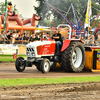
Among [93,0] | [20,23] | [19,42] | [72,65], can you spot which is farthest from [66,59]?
[93,0]

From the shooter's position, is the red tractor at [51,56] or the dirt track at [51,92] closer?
the dirt track at [51,92]

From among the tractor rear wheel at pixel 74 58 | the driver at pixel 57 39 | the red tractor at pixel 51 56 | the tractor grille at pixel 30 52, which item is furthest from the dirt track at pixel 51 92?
the driver at pixel 57 39

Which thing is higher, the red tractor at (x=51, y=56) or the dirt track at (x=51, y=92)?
the red tractor at (x=51, y=56)

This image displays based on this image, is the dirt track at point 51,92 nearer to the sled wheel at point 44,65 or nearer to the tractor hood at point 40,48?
the sled wheel at point 44,65

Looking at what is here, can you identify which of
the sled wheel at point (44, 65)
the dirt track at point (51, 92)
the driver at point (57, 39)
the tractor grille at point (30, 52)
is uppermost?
the driver at point (57, 39)

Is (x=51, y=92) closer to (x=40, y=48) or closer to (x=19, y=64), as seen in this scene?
(x=40, y=48)

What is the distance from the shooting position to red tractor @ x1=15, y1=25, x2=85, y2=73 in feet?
36.0

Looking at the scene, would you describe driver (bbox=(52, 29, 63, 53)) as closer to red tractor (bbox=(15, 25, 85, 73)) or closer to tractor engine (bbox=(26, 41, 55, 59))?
red tractor (bbox=(15, 25, 85, 73))

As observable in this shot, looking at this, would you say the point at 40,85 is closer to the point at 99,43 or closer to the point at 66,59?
the point at 66,59

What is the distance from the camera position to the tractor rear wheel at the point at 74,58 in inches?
450

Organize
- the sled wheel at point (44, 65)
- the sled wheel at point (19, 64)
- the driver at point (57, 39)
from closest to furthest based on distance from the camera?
the sled wheel at point (44, 65)
the sled wheel at point (19, 64)
the driver at point (57, 39)

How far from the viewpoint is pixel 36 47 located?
1091 centimetres

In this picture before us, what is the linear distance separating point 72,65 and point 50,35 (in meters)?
1.73

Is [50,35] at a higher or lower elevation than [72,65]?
higher
